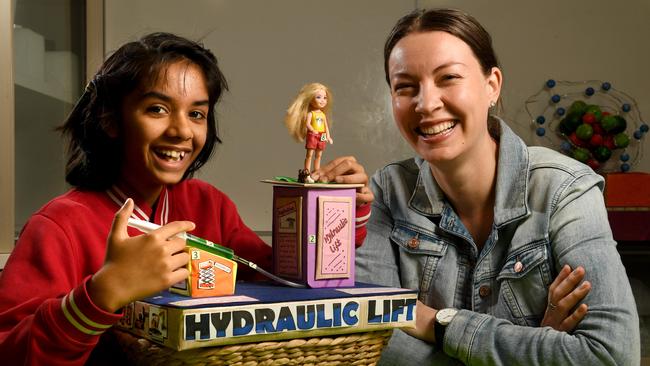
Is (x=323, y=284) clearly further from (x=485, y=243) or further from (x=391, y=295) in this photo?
(x=485, y=243)

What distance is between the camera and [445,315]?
1.23 meters

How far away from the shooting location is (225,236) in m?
Answer: 1.22

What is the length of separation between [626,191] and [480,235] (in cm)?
164

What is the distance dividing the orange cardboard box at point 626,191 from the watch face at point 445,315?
1746mm

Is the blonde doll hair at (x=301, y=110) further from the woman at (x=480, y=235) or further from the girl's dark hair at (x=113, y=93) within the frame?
the woman at (x=480, y=235)

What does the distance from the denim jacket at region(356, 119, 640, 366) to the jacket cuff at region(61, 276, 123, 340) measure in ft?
1.92

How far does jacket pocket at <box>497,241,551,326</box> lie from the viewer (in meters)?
1.24

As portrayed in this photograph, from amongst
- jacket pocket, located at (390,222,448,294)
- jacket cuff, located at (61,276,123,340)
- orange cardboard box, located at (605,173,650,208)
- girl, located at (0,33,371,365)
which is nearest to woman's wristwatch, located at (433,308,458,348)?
jacket pocket, located at (390,222,448,294)

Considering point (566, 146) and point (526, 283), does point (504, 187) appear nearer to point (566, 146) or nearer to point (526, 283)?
point (526, 283)

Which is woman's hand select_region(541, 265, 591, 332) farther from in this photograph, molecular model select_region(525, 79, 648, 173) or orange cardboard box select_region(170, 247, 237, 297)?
molecular model select_region(525, 79, 648, 173)

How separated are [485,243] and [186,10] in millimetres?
2070

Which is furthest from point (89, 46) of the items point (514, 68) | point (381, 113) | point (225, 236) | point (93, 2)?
point (225, 236)

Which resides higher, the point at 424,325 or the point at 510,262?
the point at 510,262

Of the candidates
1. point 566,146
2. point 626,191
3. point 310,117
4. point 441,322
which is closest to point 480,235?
point 441,322
